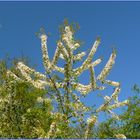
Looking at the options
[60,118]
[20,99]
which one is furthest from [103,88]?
[20,99]

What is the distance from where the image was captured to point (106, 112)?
1136 inches

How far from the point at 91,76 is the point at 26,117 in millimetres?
5106

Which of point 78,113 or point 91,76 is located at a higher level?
point 91,76

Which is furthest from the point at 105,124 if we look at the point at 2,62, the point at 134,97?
the point at 134,97

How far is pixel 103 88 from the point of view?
96.7 ft

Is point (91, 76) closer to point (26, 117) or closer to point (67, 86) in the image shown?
point (67, 86)

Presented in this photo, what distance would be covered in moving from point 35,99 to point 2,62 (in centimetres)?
440

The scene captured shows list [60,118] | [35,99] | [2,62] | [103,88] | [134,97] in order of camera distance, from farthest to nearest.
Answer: [134,97] < [2,62] < [35,99] < [103,88] < [60,118]

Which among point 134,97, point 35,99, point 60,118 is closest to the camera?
point 60,118

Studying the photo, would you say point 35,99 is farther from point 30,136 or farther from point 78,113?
point 78,113

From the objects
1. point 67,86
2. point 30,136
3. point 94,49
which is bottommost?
point 30,136

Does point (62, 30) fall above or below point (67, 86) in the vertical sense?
above

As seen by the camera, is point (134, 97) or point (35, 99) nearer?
point (35, 99)

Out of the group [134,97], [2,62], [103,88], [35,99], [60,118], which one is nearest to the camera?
[60,118]
